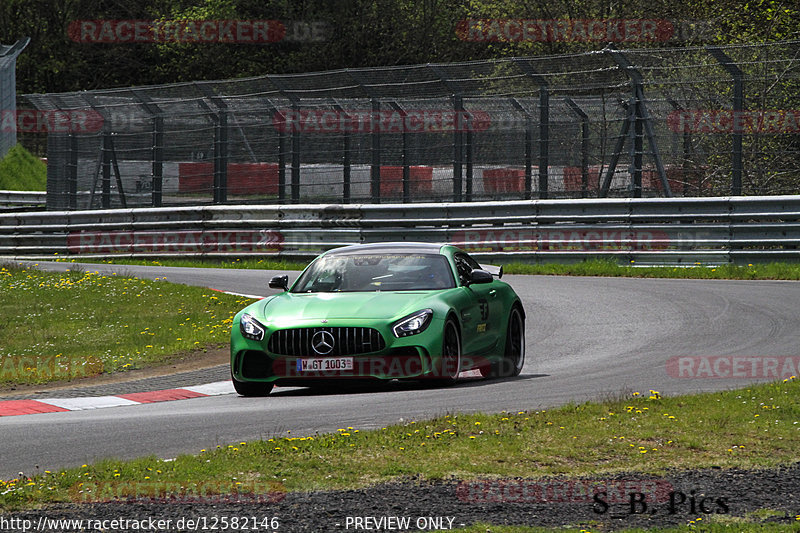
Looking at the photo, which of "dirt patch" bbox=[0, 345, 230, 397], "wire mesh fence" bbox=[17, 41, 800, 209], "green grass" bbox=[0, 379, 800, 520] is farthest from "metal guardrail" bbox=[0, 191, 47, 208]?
"green grass" bbox=[0, 379, 800, 520]

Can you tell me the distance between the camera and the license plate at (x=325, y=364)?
33.5 ft

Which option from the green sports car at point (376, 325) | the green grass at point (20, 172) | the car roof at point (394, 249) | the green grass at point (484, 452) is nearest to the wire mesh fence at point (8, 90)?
the green grass at point (20, 172)

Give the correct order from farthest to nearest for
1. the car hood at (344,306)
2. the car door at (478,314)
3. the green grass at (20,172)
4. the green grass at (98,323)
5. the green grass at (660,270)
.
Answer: the green grass at (20,172) → the green grass at (660,270) → the green grass at (98,323) → the car door at (478,314) → the car hood at (344,306)

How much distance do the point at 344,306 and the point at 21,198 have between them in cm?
3372

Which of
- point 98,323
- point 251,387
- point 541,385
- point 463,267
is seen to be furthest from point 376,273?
point 98,323

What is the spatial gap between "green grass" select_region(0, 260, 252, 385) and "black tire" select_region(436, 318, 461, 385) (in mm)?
3979

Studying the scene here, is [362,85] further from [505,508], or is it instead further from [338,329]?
[505,508]

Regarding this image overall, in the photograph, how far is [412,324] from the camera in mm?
10273

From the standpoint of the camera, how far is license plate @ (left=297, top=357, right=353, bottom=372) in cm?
1022

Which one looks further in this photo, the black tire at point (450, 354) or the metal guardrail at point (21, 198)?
the metal guardrail at point (21, 198)

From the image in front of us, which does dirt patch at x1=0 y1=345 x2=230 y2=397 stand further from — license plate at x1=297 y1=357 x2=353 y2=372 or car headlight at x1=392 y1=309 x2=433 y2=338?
car headlight at x1=392 y1=309 x2=433 y2=338

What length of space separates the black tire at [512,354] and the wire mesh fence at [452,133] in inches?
337

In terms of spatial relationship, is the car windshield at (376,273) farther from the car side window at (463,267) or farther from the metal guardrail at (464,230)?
the metal guardrail at (464,230)

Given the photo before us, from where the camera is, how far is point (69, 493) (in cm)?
651
